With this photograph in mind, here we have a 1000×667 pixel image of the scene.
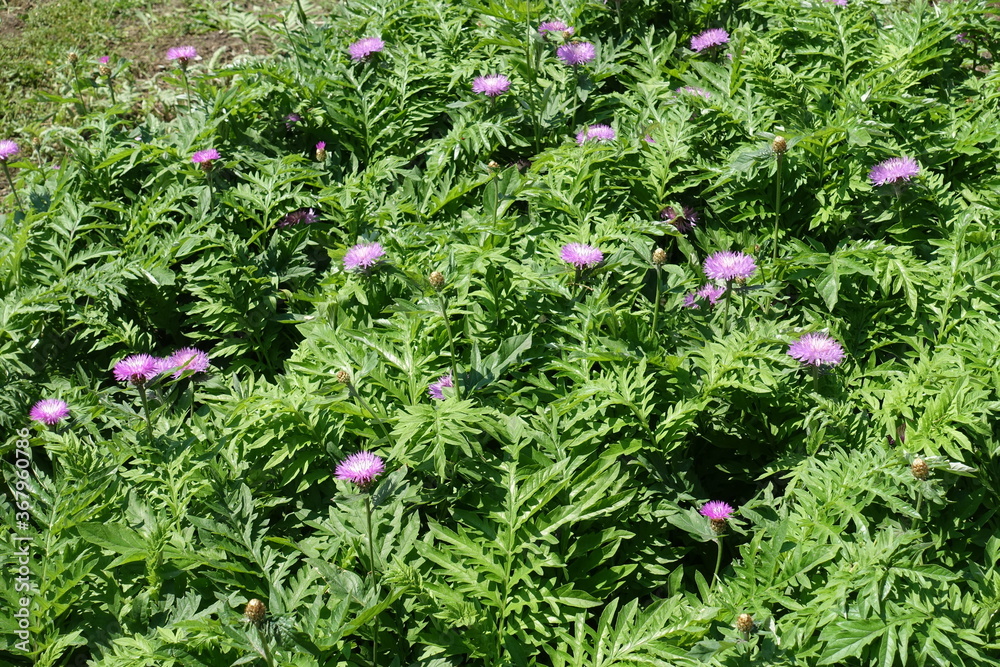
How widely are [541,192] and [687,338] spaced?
0.81 metres

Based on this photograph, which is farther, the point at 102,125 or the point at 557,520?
the point at 102,125

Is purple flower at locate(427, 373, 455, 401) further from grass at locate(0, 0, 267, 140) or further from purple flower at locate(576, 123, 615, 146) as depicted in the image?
grass at locate(0, 0, 267, 140)

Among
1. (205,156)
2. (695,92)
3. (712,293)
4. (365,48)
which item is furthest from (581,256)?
(365,48)

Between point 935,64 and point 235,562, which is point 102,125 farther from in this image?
point 935,64

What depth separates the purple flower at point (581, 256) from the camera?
9.14ft

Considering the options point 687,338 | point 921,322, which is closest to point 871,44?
point 921,322

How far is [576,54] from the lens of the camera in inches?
152

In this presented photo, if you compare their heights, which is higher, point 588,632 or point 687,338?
point 687,338

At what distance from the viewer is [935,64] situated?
366cm

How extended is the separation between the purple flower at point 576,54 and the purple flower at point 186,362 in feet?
6.67

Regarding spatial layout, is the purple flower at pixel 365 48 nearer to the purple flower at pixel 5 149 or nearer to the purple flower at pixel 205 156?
the purple flower at pixel 205 156

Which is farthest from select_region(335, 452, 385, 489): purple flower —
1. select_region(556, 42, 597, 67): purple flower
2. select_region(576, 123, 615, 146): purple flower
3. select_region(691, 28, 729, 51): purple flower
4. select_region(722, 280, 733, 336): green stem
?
select_region(691, 28, 729, 51): purple flower

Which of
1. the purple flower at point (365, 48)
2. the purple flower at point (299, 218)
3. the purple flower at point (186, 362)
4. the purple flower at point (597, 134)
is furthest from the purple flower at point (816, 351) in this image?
the purple flower at point (365, 48)

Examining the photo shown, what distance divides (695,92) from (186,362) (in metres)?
2.25
